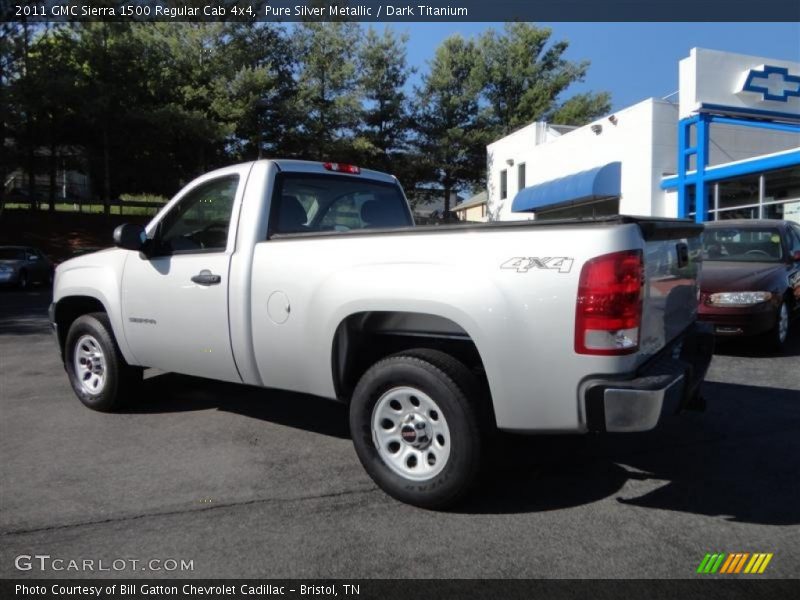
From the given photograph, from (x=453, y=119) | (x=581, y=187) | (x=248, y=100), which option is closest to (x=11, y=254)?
(x=248, y=100)

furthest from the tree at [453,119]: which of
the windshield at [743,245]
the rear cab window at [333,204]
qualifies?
the rear cab window at [333,204]

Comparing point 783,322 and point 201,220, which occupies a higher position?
point 201,220

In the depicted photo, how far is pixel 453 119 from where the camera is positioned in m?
39.1

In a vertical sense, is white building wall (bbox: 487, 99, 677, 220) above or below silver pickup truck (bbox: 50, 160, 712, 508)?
above

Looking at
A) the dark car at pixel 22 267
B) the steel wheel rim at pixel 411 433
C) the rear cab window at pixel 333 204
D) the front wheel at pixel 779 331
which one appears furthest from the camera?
the dark car at pixel 22 267

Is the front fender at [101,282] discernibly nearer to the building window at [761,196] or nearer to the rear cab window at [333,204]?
the rear cab window at [333,204]

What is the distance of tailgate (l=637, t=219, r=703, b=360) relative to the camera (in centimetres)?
305

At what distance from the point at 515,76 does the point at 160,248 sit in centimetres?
3867

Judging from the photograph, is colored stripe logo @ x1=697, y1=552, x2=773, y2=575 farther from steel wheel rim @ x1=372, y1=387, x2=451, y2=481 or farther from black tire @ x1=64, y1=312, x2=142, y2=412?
black tire @ x1=64, y1=312, x2=142, y2=412

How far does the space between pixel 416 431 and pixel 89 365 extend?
3221mm
